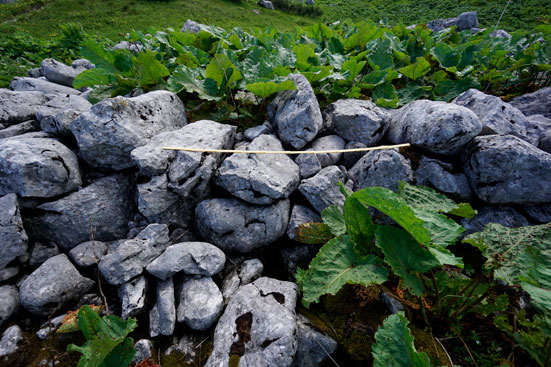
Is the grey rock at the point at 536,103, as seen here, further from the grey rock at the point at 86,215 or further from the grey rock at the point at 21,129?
the grey rock at the point at 21,129

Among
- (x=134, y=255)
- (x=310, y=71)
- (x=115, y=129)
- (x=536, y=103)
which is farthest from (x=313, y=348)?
(x=536, y=103)

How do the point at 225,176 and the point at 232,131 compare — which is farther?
the point at 232,131

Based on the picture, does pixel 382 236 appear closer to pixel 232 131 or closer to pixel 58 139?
pixel 232 131

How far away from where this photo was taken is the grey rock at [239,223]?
3.24 meters

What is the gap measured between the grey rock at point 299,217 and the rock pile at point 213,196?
0.02 meters

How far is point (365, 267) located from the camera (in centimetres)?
238

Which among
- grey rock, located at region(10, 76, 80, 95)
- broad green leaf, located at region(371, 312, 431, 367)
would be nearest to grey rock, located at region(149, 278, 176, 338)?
broad green leaf, located at region(371, 312, 431, 367)

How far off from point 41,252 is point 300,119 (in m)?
3.66

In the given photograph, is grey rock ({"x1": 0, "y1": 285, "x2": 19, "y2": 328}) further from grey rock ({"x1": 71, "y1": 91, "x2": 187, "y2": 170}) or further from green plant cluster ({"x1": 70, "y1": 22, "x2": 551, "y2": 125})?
green plant cluster ({"x1": 70, "y1": 22, "x2": 551, "y2": 125})

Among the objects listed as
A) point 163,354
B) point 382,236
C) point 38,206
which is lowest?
point 163,354

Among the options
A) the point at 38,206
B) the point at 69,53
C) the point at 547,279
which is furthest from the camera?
the point at 69,53

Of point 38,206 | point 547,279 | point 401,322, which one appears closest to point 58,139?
point 38,206

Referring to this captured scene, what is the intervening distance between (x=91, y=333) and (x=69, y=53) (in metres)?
12.8

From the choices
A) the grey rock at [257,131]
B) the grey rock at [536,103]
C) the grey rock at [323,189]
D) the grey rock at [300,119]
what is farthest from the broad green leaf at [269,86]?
the grey rock at [536,103]
